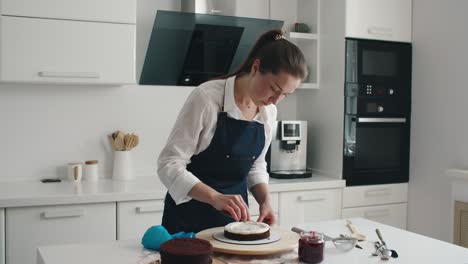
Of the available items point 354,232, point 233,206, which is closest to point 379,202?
point 354,232

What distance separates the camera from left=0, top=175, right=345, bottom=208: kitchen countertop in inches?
96.2

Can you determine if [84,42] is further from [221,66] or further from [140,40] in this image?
[221,66]

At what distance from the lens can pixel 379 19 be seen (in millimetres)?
3260

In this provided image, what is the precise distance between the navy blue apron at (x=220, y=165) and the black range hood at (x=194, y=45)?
1297 millimetres

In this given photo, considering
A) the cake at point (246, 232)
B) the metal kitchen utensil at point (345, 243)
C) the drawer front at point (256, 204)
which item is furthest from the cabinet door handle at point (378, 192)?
the cake at point (246, 232)

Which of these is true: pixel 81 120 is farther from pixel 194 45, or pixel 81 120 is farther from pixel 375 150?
pixel 375 150

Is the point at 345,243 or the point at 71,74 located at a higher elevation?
the point at 71,74

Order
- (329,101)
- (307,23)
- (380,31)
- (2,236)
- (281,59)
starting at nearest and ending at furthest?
(281,59), (2,236), (380,31), (329,101), (307,23)

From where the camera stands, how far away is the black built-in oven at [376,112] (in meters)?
3.19

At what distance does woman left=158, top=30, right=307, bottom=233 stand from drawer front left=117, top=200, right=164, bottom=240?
716mm

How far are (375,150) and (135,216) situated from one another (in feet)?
5.28

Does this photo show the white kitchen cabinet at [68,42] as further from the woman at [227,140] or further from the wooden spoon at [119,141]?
the woman at [227,140]

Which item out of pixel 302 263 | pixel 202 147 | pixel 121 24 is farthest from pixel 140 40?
pixel 302 263

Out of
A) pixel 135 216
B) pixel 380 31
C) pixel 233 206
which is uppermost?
pixel 380 31
